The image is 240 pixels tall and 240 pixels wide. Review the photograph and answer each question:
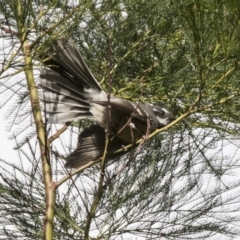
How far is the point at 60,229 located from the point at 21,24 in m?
0.83

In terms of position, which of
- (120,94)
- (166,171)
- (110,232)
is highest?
(120,94)

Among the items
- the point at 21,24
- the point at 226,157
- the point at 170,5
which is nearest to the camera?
the point at 21,24

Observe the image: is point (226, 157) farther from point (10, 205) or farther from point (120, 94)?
point (10, 205)

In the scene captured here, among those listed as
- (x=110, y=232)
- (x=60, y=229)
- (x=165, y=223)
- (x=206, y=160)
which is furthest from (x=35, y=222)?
(x=206, y=160)

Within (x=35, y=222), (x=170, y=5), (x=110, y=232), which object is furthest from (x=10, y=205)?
(x=170, y=5)

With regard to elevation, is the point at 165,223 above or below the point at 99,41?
below

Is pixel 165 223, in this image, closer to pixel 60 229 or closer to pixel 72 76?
pixel 60 229

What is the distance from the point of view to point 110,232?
2.26 metres

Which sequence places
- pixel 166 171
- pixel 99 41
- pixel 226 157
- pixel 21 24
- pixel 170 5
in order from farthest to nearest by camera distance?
pixel 226 157 → pixel 166 171 → pixel 99 41 → pixel 170 5 → pixel 21 24

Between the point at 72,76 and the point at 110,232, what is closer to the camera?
the point at 72,76

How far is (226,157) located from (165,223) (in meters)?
0.35

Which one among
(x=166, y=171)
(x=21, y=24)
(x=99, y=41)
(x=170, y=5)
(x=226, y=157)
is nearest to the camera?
(x=21, y=24)

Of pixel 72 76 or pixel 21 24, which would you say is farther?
pixel 72 76

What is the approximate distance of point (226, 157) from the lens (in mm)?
2521
